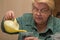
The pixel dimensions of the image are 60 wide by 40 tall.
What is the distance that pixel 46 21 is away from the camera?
4.45 feet

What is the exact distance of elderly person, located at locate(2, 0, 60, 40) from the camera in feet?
4.20

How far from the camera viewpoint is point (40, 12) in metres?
1.28

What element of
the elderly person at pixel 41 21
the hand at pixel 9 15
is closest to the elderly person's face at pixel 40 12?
the elderly person at pixel 41 21

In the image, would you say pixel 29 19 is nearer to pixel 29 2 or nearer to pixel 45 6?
pixel 45 6

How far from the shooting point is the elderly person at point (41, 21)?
1280 mm

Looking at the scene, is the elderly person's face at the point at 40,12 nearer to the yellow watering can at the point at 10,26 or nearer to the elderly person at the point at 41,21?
the elderly person at the point at 41,21

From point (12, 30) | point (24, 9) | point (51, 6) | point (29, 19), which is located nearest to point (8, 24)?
point (12, 30)

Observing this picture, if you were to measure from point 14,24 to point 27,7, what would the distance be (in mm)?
636

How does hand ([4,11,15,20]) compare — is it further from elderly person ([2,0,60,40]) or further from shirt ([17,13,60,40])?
shirt ([17,13,60,40])

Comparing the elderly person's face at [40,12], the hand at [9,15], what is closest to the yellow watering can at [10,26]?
the hand at [9,15]

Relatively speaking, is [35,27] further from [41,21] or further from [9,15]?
[9,15]

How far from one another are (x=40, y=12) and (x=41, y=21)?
0.07m

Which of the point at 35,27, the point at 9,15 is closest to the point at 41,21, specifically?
the point at 35,27

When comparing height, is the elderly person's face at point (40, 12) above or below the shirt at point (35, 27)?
above
